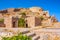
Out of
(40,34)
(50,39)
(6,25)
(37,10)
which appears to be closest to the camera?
(50,39)

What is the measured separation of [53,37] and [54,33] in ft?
1.83

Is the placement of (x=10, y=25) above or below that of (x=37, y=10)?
below

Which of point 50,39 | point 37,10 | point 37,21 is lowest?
point 50,39

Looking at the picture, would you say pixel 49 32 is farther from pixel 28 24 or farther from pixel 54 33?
pixel 28 24

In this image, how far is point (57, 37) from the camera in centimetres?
1393

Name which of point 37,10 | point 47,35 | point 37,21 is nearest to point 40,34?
point 47,35

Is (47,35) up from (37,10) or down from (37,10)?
down

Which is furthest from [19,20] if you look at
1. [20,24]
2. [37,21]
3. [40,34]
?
[40,34]

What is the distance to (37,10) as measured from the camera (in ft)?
141

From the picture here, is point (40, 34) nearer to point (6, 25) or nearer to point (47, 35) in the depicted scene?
point (47, 35)

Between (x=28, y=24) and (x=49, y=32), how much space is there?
10536mm

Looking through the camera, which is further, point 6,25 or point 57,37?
point 6,25

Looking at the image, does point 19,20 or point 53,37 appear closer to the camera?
point 53,37

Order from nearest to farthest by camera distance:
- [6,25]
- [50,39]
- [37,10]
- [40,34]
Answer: [50,39] → [40,34] → [6,25] → [37,10]
